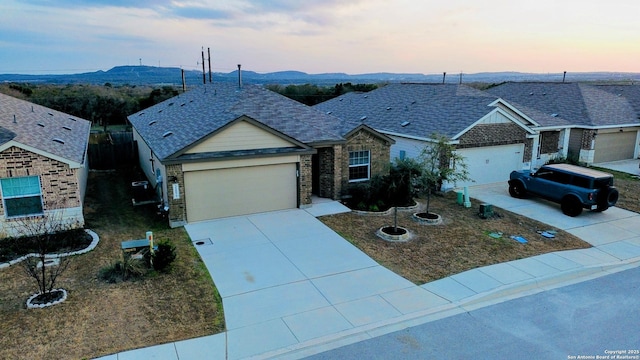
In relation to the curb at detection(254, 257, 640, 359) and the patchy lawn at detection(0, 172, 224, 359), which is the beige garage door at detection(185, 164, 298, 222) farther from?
the curb at detection(254, 257, 640, 359)

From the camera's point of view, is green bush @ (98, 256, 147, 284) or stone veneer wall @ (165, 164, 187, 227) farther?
stone veneer wall @ (165, 164, 187, 227)

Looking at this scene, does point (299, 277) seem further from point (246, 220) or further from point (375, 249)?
point (246, 220)

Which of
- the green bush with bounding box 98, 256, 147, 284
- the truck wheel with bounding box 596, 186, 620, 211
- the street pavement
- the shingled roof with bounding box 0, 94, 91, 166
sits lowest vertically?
the street pavement

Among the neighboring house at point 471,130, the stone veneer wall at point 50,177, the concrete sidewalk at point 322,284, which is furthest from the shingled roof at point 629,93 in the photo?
the stone veneer wall at point 50,177

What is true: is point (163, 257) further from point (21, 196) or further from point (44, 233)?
point (21, 196)

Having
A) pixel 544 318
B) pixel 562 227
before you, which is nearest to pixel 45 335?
pixel 544 318

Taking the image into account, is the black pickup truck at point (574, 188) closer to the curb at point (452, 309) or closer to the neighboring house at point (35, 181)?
the curb at point (452, 309)

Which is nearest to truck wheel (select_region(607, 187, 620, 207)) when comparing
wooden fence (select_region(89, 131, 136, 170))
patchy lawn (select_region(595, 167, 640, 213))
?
patchy lawn (select_region(595, 167, 640, 213))

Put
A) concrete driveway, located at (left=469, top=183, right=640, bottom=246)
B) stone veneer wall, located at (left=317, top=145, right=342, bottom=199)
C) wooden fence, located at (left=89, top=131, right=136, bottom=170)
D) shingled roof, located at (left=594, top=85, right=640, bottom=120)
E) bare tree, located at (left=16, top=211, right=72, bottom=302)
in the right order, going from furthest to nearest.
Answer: shingled roof, located at (left=594, top=85, right=640, bottom=120), wooden fence, located at (left=89, top=131, right=136, bottom=170), stone veneer wall, located at (left=317, top=145, right=342, bottom=199), concrete driveway, located at (left=469, top=183, right=640, bottom=246), bare tree, located at (left=16, top=211, right=72, bottom=302)
